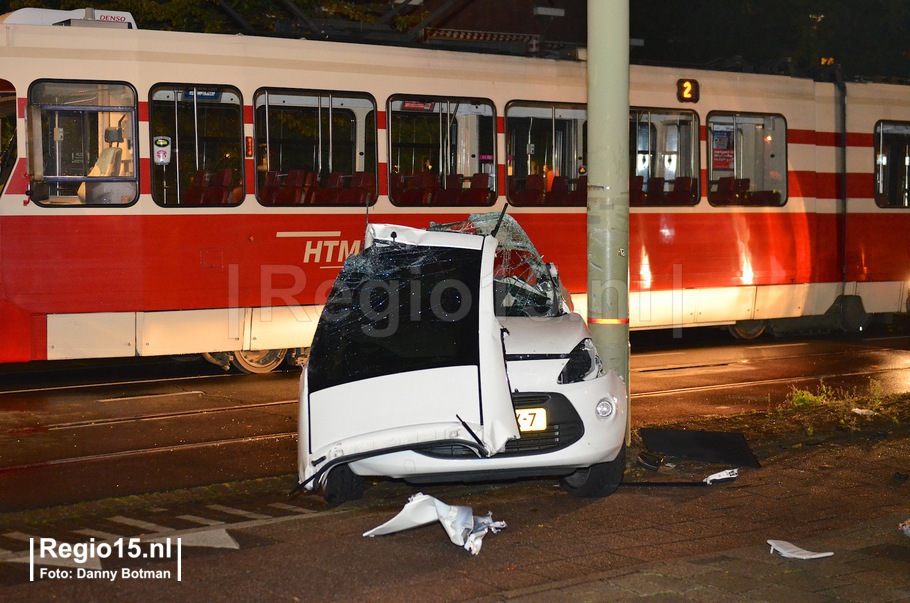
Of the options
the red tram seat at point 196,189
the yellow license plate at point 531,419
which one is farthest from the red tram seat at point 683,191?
the yellow license plate at point 531,419

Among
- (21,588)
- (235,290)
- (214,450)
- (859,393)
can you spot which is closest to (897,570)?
(21,588)

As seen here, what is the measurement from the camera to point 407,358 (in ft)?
23.6

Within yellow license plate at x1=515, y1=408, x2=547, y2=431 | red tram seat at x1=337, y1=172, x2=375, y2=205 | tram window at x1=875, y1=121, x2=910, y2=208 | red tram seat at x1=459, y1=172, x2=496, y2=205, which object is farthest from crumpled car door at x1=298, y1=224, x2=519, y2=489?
tram window at x1=875, y1=121, x2=910, y2=208

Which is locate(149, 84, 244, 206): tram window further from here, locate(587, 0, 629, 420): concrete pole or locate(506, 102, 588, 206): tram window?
locate(587, 0, 629, 420): concrete pole

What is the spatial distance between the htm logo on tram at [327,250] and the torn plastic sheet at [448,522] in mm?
6915

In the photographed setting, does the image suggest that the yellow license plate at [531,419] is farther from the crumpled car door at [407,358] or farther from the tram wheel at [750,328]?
the tram wheel at [750,328]

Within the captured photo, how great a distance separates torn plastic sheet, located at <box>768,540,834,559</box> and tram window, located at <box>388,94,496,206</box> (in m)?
8.54

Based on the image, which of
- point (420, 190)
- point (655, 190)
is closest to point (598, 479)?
point (420, 190)

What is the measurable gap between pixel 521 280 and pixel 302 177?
17.0ft

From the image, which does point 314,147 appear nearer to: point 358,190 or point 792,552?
→ point 358,190

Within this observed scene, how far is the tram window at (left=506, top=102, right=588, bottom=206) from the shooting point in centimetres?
1498

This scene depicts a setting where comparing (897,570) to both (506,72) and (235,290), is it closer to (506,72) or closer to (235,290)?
(235,290)

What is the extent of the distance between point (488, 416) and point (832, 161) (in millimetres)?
13060

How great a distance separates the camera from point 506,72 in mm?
14883
